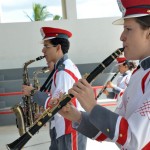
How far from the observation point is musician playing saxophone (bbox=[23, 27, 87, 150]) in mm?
2217

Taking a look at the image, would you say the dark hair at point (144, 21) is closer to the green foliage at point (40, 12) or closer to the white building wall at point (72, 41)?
the white building wall at point (72, 41)

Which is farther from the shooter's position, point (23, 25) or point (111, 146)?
point (23, 25)

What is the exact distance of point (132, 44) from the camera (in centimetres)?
111

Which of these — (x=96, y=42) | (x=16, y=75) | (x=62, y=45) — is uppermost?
(x=62, y=45)

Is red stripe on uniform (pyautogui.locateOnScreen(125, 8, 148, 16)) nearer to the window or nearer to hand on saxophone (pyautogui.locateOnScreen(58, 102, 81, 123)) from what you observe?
hand on saxophone (pyautogui.locateOnScreen(58, 102, 81, 123))

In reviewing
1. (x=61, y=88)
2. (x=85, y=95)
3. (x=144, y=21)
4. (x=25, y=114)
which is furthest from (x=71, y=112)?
(x=25, y=114)

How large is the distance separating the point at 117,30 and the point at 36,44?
226 cm

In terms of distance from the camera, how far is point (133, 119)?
101 centimetres

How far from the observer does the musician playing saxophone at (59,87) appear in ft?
7.27

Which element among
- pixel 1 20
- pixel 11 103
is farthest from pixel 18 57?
pixel 11 103

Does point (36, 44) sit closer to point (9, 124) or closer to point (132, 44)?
point (9, 124)

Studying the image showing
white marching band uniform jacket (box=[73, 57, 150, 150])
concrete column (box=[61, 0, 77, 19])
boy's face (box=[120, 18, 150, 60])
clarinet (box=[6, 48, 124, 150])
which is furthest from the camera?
concrete column (box=[61, 0, 77, 19])

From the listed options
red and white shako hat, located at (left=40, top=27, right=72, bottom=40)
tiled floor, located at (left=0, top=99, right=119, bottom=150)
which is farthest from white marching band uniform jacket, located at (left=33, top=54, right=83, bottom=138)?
tiled floor, located at (left=0, top=99, right=119, bottom=150)

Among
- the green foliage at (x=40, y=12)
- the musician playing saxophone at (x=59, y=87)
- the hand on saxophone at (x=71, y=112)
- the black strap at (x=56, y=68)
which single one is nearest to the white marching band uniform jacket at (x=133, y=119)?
the hand on saxophone at (x=71, y=112)
